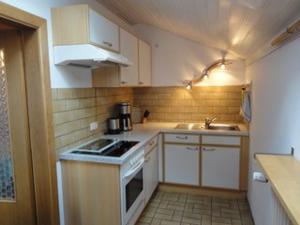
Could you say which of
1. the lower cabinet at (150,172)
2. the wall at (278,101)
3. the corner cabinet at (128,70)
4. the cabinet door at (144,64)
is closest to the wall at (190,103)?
the cabinet door at (144,64)

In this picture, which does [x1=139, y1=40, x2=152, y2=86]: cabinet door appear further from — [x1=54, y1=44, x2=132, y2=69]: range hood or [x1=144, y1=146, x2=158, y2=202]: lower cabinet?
[x1=54, y1=44, x2=132, y2=69]: range hood

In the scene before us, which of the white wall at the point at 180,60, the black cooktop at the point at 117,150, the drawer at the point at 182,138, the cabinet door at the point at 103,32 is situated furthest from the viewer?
the white wall at the point at 180,60

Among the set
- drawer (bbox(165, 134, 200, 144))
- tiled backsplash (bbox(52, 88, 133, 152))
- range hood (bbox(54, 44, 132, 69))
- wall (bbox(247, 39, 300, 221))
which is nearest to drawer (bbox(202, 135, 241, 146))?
drawer (bbox(165, 134, 200, 144))

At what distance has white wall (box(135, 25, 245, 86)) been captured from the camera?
343 cm

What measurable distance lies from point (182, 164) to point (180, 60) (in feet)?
5.17

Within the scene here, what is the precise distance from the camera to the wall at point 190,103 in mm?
3490

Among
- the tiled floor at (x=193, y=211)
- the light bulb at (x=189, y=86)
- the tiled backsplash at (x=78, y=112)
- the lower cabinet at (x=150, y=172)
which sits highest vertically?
the light bulb at (x=189, y=86)

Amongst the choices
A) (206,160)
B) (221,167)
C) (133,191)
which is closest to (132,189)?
(133,191)

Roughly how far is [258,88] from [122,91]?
6.16ft

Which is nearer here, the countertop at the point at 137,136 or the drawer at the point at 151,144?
the countertop at the point at 137,136

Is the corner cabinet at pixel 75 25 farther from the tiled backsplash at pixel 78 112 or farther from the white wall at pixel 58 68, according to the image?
the tiled backsplash at pixel 78 112

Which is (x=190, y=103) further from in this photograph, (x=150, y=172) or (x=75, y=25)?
(x=75, y=25)

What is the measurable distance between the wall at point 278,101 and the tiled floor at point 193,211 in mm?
919

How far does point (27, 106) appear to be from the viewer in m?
1.85
